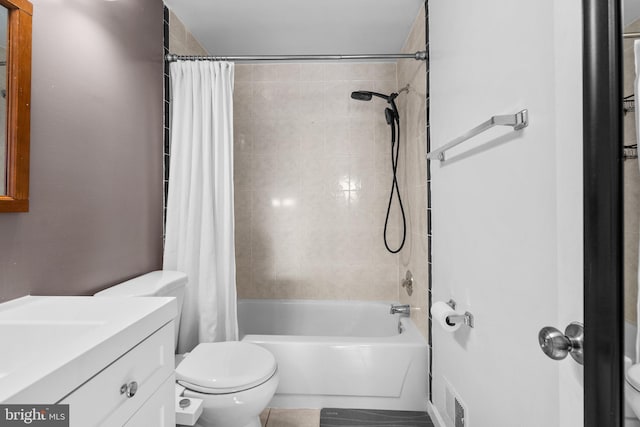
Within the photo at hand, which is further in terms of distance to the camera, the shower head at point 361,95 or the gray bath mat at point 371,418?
the shower head at point 361,95

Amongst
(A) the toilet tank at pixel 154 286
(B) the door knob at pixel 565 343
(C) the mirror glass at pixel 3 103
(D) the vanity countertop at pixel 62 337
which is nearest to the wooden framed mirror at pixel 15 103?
(C) the mirror glass at pixel 3 103

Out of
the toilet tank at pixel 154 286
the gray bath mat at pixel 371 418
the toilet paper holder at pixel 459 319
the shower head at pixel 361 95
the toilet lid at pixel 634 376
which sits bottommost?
the gray bath mat at pixel 371 418

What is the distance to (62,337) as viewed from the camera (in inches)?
32.5

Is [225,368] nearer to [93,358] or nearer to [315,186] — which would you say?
[93,358]

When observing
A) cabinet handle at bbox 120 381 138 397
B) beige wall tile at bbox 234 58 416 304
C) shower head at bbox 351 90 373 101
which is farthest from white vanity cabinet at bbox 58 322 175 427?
shower head at bbox 351 90 373 101

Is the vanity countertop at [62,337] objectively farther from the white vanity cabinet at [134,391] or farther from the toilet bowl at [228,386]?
the toilet bowl at [228,386]

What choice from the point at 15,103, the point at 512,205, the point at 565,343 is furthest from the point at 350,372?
the point at 15,103

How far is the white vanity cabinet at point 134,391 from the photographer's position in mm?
634

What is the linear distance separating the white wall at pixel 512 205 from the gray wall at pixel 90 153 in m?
1.51

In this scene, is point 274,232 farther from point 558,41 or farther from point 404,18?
point 558,41

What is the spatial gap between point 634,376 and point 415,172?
182cm

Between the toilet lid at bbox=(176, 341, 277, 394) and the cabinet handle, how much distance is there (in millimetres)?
683

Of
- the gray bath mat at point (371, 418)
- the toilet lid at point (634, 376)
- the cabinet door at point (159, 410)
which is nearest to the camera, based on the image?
the toilet lid at point (634, 376)

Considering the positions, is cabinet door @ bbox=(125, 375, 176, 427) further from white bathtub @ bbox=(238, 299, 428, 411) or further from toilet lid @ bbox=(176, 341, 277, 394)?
white bathtub @ bbox=(238, 299, 428, 411)
